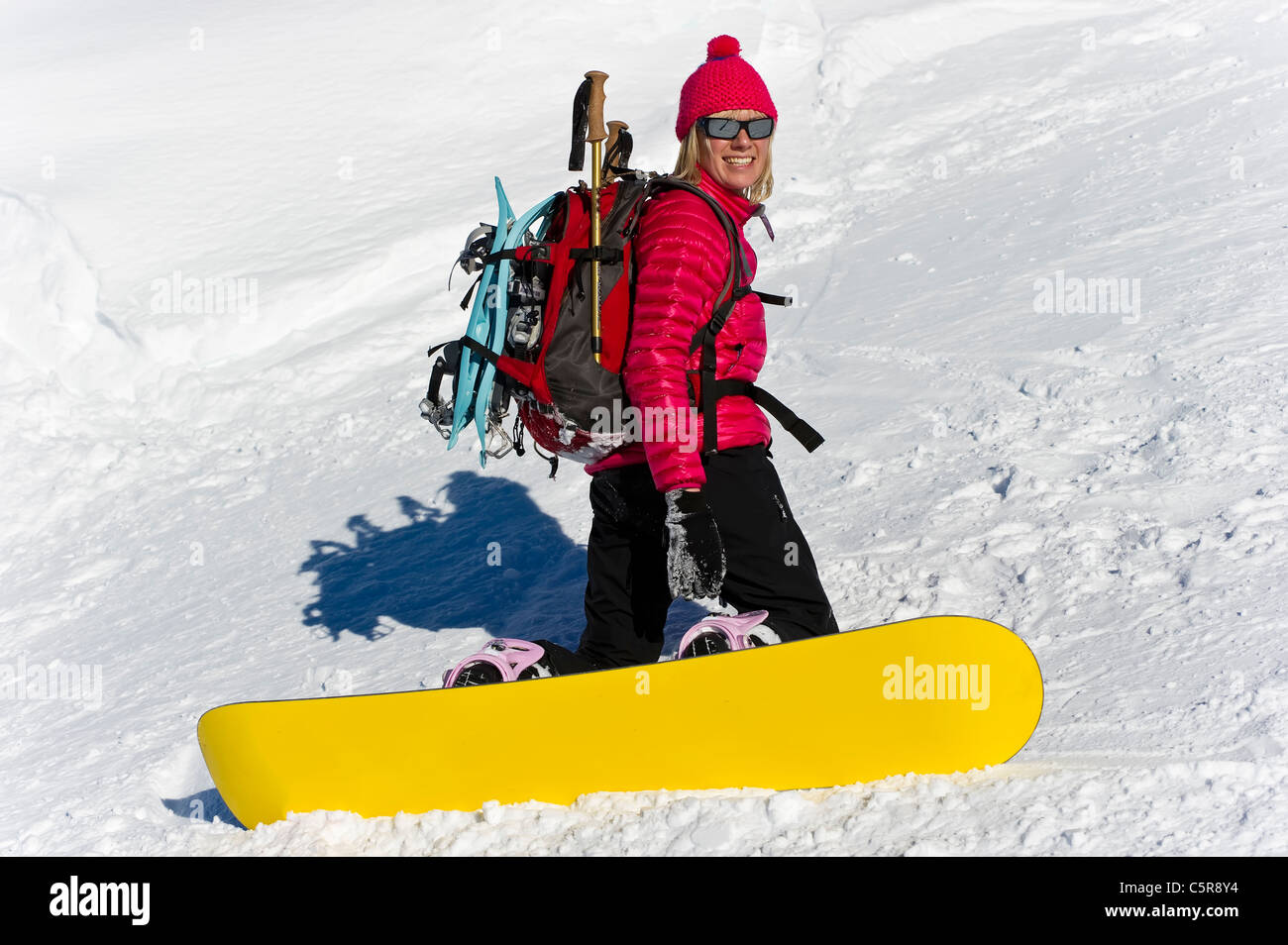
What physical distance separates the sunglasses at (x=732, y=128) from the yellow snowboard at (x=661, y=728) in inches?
51.9

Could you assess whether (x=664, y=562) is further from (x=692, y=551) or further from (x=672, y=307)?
(x=672, y=307)

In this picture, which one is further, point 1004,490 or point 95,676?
point 95,676

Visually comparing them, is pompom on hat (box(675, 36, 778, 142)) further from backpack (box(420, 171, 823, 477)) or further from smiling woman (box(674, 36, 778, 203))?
backpack (box(420, 171, 823, 477))

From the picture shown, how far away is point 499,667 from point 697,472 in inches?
34.5

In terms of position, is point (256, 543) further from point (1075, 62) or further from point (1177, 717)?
point (1075, 62)

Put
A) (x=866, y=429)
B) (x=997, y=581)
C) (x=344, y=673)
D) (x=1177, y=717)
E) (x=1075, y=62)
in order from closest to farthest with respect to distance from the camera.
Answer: (x=1177, y=717), (x=997, y=581), (x=344, y=673), (x=866, y=429), (x=1075, y=62)

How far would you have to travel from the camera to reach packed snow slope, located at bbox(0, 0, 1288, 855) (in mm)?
3131

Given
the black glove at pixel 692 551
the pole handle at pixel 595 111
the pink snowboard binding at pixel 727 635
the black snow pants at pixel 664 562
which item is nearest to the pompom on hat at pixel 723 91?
the pole handle at pixel 595 111

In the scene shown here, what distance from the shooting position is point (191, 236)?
9.73 meters

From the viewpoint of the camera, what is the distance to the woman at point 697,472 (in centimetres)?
291

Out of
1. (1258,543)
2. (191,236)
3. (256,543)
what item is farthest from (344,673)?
(191,236)

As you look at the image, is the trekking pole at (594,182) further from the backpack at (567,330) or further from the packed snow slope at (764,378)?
the packed snow slope at (764,378)

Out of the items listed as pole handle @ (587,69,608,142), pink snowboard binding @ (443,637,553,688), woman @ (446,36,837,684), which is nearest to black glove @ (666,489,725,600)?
woman @ (446,36,837,684)
